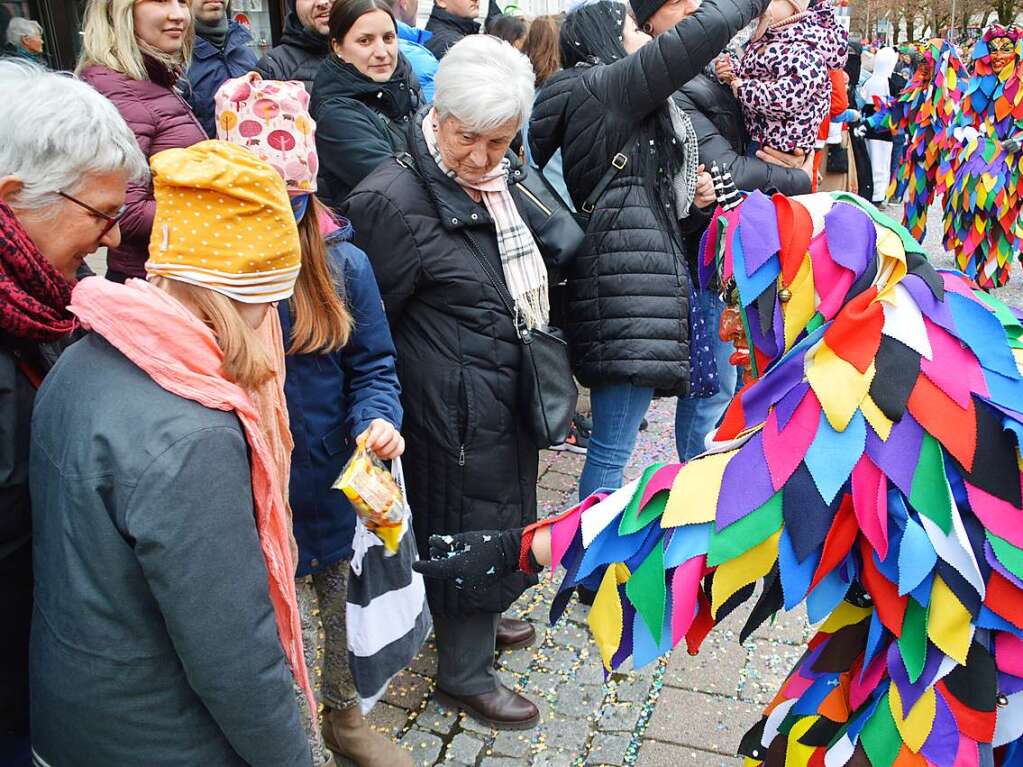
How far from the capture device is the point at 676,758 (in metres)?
2.66

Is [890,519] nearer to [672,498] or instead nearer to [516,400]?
[672,498]

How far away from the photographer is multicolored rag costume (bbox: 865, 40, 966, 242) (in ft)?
25.2

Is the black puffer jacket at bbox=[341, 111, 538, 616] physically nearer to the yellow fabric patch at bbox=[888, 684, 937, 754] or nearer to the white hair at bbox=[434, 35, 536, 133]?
the white hair at bbox=[434, 35, 536, 133]

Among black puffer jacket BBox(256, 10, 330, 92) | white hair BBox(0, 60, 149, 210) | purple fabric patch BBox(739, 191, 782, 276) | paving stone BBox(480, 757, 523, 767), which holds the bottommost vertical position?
paving stone BBox(480, 757, 523, 767)

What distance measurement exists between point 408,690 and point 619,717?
688mm

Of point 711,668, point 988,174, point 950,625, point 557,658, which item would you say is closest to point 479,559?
point 950,625

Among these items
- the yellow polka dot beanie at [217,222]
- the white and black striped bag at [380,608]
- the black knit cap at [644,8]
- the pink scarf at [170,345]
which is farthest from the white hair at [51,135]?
the black knit cap at [644,8]

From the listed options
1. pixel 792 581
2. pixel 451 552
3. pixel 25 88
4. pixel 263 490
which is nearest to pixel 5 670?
pixel 263 490

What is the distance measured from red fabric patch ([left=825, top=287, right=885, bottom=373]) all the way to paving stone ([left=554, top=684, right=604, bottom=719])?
1.78 meters

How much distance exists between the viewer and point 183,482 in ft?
4.14

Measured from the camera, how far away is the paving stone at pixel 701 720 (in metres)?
2.73

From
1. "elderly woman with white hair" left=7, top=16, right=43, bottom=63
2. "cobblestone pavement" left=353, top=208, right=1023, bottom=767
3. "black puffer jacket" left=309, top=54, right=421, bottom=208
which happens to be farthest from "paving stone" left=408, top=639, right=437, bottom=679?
"elderly woman with white hair" left=7, top=16, right=43, bottom=63

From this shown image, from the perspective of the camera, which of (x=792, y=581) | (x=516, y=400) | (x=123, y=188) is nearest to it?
(x=792, y=581)

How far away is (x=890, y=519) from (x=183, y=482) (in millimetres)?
1082
